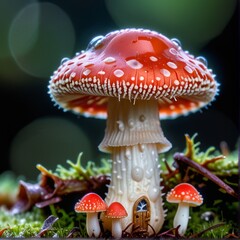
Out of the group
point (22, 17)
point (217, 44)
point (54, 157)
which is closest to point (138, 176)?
point (217, 44)

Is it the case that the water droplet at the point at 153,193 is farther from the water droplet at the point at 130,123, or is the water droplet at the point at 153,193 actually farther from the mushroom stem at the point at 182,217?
the water droplet at the point at 130,123

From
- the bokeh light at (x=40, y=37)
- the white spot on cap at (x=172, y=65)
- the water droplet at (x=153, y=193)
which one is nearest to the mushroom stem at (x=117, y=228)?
the water droplet at (x=153, y=193)

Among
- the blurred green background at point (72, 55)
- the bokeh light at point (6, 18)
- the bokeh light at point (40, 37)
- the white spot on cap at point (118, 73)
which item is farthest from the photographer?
the bokeh light at point (6, 18)

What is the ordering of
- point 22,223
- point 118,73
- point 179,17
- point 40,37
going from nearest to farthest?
point 118,73 < point 22,223 < point 179,17 < point 40,37

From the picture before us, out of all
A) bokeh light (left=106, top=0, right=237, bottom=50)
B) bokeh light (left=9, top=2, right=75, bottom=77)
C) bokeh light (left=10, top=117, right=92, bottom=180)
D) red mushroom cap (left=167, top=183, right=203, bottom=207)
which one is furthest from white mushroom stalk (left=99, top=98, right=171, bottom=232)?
bokeh light (left=10, top=117, right=92, bottom=180)

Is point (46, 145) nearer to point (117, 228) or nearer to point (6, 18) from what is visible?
point (6, 18)

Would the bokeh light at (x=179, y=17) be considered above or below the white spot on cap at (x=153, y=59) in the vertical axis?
above

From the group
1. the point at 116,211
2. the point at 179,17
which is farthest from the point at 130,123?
the point at 179,17
